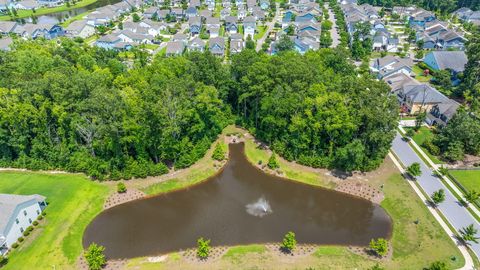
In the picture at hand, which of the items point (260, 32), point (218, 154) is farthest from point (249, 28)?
point (218, 154)

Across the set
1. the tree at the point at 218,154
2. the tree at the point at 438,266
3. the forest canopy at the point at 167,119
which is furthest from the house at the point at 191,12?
the tree at the point at 438,266

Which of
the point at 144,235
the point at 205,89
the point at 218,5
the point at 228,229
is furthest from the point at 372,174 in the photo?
the point at 218,5

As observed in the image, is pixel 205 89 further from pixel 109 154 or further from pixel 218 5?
pixel 218 5

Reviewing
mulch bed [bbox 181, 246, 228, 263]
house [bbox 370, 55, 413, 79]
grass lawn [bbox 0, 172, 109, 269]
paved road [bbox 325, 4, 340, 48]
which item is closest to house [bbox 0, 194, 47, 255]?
grass lawn [bbox 0, 172, 109, 269]

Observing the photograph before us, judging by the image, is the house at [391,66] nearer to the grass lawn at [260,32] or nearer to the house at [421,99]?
the house at [421,99]

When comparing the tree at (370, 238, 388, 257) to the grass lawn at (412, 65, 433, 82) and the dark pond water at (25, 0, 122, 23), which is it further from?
the dark pond water at (25, 0, 122, 23)

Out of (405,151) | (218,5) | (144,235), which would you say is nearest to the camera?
(144,235)
